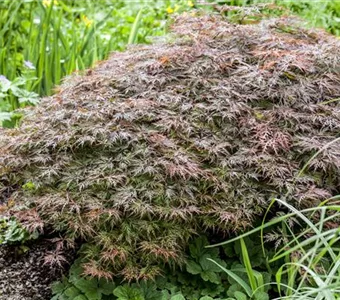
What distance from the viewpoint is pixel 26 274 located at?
86.9 inches

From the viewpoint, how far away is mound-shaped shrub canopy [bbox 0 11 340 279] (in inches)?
80.9

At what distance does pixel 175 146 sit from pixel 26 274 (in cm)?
75

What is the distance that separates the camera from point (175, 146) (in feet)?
7.11

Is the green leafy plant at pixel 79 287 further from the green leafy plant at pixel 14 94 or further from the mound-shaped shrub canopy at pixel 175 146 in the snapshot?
the green leafy plant at pixel 14 94

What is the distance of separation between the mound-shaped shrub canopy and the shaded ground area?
0.49ft

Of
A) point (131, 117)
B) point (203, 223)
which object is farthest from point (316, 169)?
point (131, 117)

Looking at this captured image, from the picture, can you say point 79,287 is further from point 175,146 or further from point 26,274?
point 175,146

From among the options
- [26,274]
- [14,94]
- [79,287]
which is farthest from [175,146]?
[14,94]

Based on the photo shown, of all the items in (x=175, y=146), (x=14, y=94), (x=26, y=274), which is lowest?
(x=26, y=274)

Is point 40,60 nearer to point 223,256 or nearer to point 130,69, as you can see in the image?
point 130,69

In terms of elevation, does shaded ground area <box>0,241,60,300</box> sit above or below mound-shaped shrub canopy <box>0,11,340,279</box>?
below

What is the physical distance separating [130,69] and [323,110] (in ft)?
2.73

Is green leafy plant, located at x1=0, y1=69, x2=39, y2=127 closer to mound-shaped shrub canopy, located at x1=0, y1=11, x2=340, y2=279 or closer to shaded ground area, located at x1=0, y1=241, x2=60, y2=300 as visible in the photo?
mound-shaped shrub canopy, located at x1=0, y1=11, x2=340, y2=279

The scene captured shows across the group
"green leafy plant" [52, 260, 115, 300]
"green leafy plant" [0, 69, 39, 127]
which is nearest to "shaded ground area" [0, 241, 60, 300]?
"green leafy plant" [52, 260, 115, 300]
